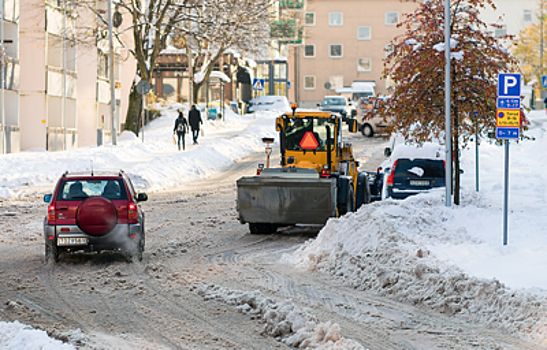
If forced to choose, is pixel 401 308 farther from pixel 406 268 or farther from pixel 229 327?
pixel 229 327

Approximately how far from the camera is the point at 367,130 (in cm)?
4144

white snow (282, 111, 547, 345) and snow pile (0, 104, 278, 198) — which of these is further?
snow pile (0, 104, 278, 198)

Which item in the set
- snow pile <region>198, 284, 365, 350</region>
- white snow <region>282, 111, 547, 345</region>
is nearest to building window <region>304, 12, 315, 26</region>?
white snow <region>282, 111, 547, 345</region>

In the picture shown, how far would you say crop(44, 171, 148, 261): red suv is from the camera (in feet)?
37.2

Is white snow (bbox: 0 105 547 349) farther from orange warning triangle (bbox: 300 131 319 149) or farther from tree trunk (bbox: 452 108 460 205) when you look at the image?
orange warning triangle (bbox: 300 131 319 149)

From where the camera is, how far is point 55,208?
37.4ft

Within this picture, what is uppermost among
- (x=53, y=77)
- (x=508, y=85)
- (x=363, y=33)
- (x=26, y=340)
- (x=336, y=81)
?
(x=363, y=33)

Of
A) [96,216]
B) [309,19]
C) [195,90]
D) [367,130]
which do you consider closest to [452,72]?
[96,216]

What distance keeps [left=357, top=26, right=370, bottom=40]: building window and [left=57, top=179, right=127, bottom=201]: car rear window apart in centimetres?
7768

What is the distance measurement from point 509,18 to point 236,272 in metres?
89.3

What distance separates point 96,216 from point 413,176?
9.15 metres

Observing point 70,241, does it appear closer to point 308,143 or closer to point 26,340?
point 26,340

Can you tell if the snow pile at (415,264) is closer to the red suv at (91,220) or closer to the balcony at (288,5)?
the red suv at (91,220)

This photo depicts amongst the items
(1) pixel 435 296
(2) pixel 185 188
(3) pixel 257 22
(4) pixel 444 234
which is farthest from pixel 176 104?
(1) pixel 435 296
